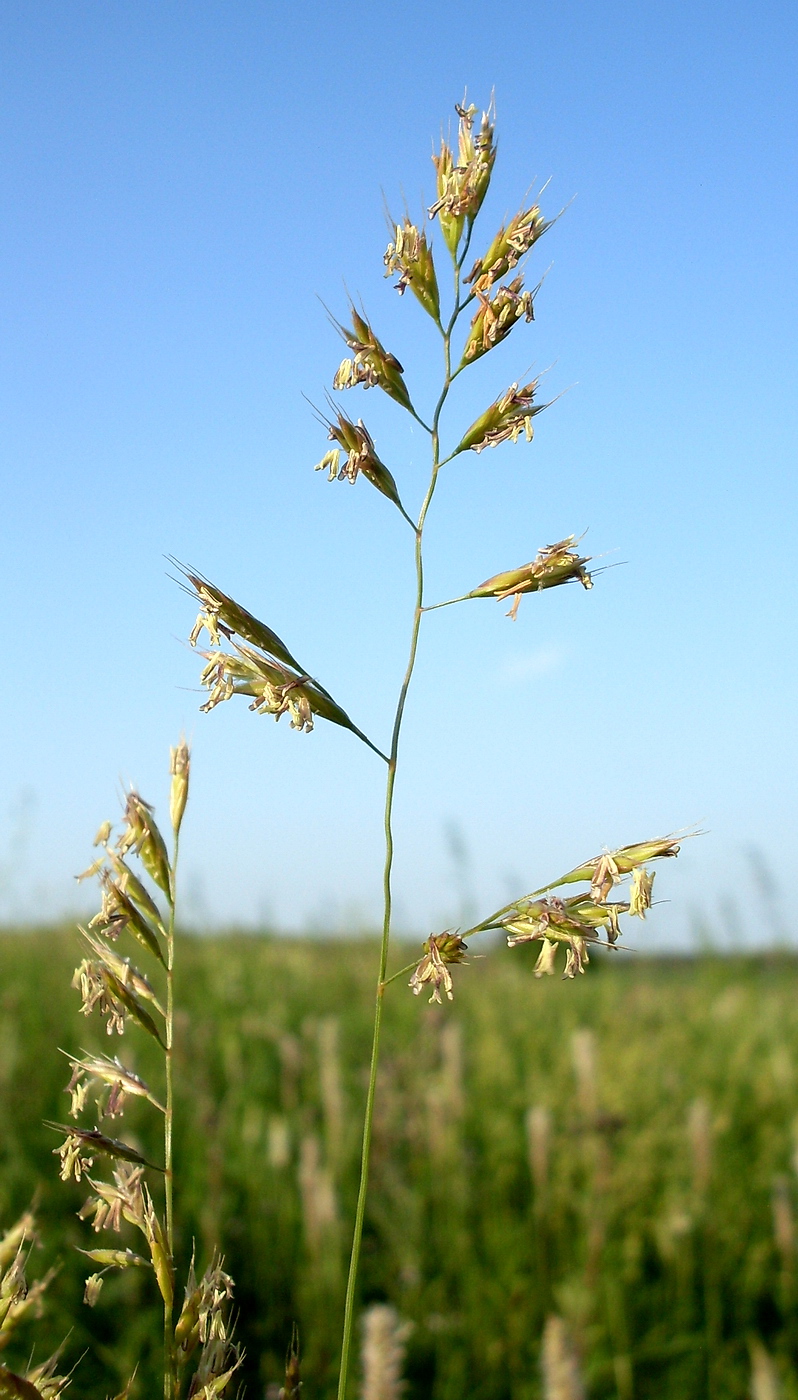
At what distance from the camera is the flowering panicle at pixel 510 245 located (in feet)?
4.23

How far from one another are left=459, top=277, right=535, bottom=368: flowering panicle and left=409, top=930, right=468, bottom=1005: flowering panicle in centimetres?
62

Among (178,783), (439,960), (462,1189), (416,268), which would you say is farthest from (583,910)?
(462,1189)

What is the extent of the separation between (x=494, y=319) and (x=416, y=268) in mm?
125

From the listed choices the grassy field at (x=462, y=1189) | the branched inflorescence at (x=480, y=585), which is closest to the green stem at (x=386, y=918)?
the branched inflorescence at (x=480, y=585)

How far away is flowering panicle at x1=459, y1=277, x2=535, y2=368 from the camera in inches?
47.9

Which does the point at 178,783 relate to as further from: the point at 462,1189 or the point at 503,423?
the point at 462,1189

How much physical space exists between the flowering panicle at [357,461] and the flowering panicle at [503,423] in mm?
95

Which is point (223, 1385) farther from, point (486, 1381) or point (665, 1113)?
point (665, 1113)

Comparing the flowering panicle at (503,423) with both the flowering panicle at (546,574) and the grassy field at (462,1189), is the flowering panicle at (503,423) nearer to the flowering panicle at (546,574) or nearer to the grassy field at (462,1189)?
the flowering panicle at (546,574)

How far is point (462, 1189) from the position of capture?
14.0ft

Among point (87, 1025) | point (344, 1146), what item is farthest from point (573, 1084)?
point (87, 1025)

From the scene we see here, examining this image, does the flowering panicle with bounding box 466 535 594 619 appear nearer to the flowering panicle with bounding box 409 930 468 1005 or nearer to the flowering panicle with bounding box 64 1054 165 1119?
the flowering panicle with bounding box 409 930 468 1005

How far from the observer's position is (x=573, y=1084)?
5.33m

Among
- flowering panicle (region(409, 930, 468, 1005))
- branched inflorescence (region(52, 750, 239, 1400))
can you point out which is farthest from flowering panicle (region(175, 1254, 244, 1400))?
flowering panicle (region(409, 930, 468, 1005))
